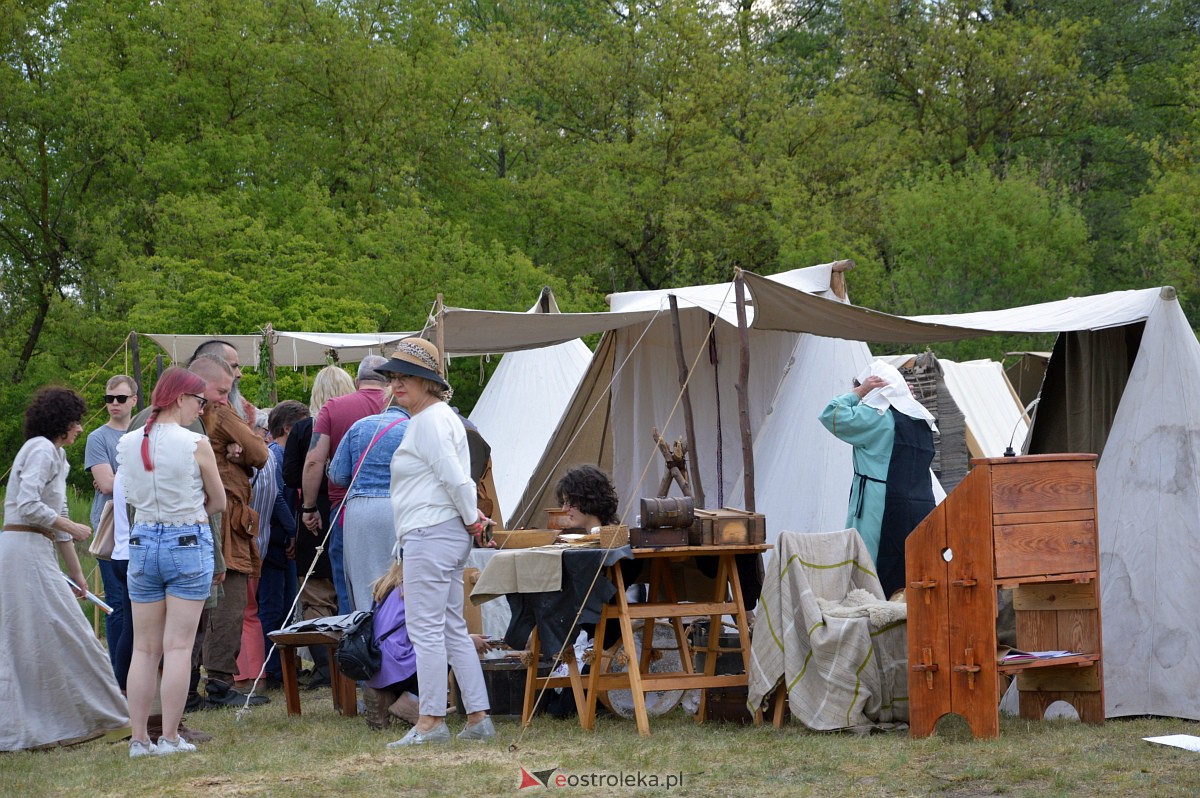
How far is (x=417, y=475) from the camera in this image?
4324mm

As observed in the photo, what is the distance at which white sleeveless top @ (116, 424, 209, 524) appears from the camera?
165 inches

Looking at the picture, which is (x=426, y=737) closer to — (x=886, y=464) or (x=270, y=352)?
(x=886, y=464)

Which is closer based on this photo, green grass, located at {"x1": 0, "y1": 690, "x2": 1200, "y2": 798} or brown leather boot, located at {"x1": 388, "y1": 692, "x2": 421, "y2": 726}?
green grass, located at {"x1": 0, "y1": 690, "x2": 1200, "y2": 798}

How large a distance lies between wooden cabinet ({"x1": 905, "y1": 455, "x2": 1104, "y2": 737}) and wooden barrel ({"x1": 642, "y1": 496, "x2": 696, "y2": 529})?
0.78 m

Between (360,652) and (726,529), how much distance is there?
140cm

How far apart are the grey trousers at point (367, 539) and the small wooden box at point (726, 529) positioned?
4.06 ft

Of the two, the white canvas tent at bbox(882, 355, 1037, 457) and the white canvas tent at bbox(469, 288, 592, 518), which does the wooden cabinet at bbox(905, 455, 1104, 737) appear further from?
the white canvas tent at bbox(882, 355, 1037, 457)

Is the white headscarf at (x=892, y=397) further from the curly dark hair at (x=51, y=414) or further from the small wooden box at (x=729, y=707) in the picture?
the curly dark hair at (x=51, y=414)

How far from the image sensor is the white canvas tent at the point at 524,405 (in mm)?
9234

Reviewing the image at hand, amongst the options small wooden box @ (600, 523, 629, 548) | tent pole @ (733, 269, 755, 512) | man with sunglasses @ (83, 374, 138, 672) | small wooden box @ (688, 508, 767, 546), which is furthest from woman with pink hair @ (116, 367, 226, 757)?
tent pole @ (733, 269, 755, 512)

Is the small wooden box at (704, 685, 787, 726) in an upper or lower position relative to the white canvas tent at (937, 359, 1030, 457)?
lower

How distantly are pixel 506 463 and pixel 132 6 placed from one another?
11225 mm

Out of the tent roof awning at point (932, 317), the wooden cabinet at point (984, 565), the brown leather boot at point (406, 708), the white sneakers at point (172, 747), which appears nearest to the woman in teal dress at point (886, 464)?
the tent roof awning at point (932, 317)

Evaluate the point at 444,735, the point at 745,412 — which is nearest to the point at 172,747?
the point at 444,735
